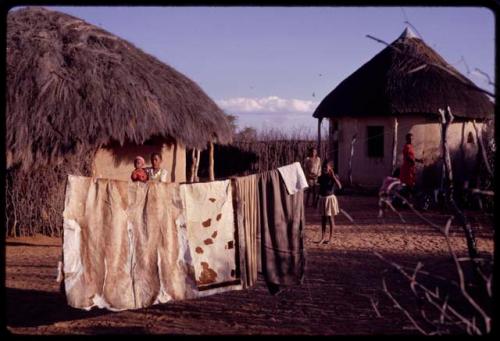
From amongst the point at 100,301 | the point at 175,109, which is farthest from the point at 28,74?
the point at 100,301

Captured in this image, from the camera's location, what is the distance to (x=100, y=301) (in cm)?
464

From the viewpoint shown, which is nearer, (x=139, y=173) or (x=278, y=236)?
(x=278, y=236)

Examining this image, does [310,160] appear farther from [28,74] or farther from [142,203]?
[142,203]

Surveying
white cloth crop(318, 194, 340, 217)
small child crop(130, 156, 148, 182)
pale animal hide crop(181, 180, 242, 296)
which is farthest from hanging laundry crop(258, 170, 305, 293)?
white cloth crop(318, 194, 340, 217)

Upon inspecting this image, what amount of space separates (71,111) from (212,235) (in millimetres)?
5102

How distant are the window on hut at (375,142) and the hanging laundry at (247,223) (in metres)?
12.0

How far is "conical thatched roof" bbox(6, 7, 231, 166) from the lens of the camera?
8.96m

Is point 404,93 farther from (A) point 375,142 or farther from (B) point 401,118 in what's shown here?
(A) point 375,142

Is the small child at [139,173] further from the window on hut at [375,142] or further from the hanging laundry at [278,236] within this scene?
the window on hut at [375,142]

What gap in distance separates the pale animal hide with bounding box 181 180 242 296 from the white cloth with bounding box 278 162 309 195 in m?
0.53

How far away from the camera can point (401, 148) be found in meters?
16.1

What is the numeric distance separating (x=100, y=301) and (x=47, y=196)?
5.35m

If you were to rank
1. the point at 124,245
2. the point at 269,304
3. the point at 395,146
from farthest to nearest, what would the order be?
the point at 395,146
the point at 269,304
the point at 124,245

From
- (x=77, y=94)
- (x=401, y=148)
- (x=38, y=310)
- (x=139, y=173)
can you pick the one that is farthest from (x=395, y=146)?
(x=38, y=310)
